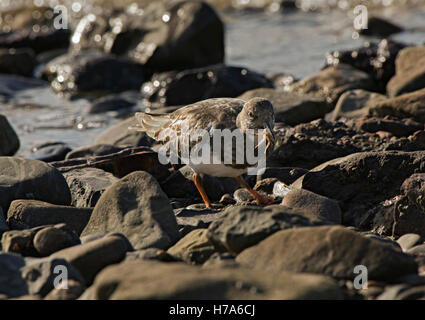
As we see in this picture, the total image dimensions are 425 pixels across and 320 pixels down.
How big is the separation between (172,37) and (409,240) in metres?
10.5

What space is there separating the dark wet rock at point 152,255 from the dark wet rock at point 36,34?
47.5ft

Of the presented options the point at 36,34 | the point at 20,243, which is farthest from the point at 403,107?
the point at 36,34

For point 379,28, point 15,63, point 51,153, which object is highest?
point 379,28

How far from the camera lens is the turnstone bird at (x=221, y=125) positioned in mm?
6219

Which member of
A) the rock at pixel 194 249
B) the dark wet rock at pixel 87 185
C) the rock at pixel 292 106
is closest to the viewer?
the rock at pixel 194 249

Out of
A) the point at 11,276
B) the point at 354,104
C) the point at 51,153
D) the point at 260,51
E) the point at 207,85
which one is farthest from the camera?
the point at 260,51

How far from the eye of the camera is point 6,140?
10.1 meters

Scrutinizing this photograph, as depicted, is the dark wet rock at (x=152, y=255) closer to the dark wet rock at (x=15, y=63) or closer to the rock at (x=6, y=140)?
the rock at (x=6, y=140)

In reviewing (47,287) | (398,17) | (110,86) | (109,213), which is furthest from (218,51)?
(47,287)

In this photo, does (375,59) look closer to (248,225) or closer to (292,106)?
(292,106)

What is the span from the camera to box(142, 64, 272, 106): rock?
12.7 m

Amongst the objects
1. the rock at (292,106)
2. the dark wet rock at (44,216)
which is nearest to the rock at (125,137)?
the rock at (292,106)

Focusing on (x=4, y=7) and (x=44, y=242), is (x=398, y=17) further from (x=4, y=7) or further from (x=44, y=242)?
(x=44, y=242)

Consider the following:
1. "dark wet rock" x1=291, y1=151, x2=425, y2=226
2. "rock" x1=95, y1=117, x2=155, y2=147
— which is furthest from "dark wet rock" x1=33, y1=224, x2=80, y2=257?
"rock" x1=95, y1=117, x2=155, y2=147
